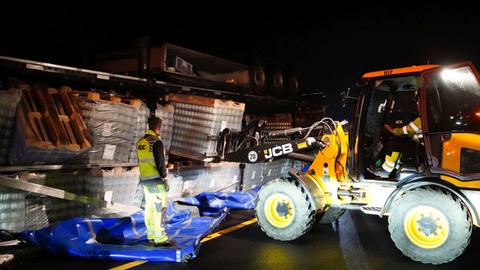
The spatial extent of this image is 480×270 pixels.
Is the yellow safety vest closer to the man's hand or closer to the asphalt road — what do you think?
the asphalt road

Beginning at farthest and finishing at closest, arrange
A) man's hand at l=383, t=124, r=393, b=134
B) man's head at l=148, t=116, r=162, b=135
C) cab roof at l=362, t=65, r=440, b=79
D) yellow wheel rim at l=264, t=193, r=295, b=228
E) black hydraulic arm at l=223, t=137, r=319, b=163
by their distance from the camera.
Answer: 1. black hydraulic arm at l=223, t=137, r=319, b=163
2. man's hand at l=383, t=124, r=393, b=134
3. yellow wheel rim at l=264, t=193, r=295, b=228
4. man's head at l=148, t=116, r=162, b=135
5. cab roof at l=362, t=65, r=440, b=79

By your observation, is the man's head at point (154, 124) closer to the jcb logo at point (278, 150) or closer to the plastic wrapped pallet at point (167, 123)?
the jcb logo at point (278, 150)

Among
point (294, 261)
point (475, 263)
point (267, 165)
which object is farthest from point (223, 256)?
point (267, 165)

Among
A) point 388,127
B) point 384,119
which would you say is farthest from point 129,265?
point 384,119

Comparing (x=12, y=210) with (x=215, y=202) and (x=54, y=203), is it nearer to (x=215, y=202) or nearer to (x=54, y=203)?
(x=54, y=203)

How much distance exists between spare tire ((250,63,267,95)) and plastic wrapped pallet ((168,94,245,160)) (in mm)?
3293

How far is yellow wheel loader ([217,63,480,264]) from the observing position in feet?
17.1

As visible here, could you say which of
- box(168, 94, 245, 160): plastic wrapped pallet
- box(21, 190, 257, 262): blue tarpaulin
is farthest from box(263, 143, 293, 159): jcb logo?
box(168, 94, 245, 160): plastic wrapped pallet

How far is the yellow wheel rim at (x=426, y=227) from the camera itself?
17.1 feet

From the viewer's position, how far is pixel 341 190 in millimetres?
6520

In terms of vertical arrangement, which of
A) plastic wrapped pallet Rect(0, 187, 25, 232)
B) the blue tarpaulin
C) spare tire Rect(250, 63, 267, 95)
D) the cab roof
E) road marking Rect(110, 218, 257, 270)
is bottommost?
road marking Rect(110, 218, 257, 270)

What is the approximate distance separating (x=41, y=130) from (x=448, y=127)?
573cm

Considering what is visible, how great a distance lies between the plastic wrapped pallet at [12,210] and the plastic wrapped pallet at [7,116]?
0.46 m

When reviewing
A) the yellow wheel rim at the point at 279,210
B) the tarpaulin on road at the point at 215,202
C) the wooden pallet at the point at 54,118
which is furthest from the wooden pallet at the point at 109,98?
the yellow wheel rim at the point at 279,210
